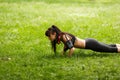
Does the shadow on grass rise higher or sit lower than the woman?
lower

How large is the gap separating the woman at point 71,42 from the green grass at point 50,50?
311 mm

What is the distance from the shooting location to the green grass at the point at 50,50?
11258mm

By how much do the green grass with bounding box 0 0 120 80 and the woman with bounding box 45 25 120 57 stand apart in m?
0.31

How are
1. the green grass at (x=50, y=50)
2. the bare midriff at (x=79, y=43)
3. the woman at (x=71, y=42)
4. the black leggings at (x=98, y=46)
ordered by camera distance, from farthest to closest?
1. the bare midriff at (x=79, y=43)
2. the black leggings at (x=98, y=46)
3. the woman at (x=71, y=42)
4. the green grass at (x=50, y=50)

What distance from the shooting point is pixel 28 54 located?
13969mm

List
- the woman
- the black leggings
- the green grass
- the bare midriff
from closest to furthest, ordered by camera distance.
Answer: the green grass
the woman
the black leggings
the bare midriff

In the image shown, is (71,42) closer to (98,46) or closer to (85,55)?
(85,55)

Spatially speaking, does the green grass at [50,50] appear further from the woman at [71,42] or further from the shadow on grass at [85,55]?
the woman at [71,42]

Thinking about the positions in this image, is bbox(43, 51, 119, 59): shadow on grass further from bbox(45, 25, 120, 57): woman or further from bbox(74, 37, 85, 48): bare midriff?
bbox(74, 37, 85, 48): bare midriff

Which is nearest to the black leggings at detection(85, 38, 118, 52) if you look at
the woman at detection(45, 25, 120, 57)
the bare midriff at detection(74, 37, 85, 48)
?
the woman at detection(45, 25, 120, 57)

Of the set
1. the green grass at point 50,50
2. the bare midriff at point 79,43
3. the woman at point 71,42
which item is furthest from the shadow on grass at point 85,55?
the bare midriff at point 79,43

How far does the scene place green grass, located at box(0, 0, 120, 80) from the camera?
11258 mm

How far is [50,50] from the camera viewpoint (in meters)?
14.6

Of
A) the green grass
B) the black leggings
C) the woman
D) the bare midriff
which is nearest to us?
the green grass
